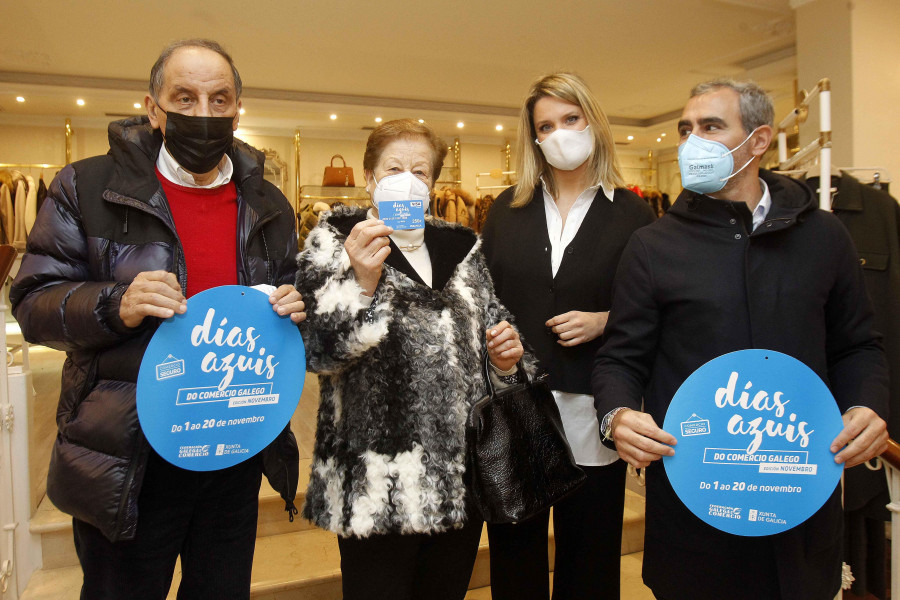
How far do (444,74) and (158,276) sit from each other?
6661 millimetres

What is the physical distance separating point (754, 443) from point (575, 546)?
696 millimetres

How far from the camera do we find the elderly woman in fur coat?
4.41 feet

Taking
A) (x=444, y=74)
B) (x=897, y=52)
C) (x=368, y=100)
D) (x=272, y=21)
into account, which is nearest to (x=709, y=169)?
(x=897, y=52)

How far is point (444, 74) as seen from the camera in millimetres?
7289

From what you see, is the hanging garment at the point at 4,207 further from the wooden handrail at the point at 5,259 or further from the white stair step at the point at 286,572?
the wooden handrail at the point at 5,259

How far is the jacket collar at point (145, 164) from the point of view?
1.33m

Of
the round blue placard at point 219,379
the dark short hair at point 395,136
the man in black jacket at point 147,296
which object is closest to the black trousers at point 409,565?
the man in black jacket at point 147,296

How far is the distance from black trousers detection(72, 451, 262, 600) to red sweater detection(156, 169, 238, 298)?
0.41 m

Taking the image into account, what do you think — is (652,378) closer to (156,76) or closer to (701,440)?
(701,440)

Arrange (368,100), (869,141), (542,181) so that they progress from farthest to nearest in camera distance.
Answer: (368,100) → (869,141) → (542,181)

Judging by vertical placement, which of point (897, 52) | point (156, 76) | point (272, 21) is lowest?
point (156, 76)

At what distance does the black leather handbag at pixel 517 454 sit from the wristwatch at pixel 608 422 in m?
0.20

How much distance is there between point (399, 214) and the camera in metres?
1.39

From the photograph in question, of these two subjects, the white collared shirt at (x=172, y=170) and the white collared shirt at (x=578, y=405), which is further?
the white collared shirt at (x=578, y=405)
